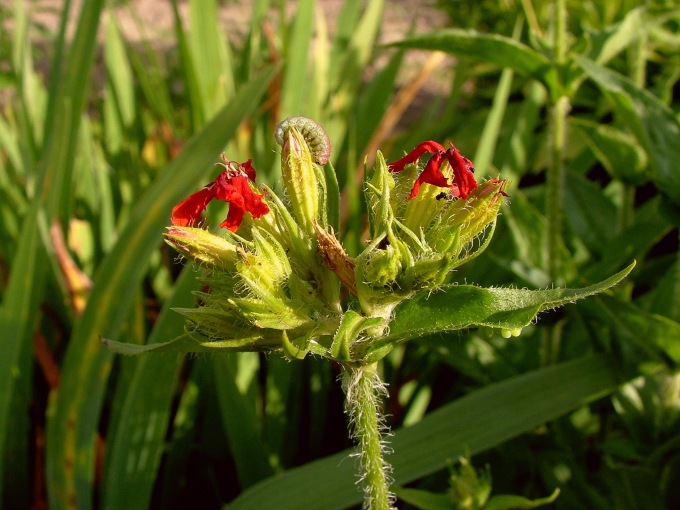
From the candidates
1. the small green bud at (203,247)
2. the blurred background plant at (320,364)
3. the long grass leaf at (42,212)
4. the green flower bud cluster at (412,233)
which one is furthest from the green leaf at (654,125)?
the long grass leaf at (42,212)

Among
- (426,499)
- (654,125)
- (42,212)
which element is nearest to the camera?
(426,499)

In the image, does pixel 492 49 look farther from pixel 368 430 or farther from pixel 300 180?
pixel 368 430

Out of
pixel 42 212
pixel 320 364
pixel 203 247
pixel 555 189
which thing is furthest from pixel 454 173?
pixel 42 212

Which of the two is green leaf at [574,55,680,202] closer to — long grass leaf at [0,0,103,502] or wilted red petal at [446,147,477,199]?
wilted red petal at [446,147,477,199]

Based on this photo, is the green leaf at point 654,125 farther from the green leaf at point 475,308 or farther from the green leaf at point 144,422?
the green leaf at point 144,422

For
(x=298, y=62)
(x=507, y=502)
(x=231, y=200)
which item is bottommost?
(x=507, y=502)

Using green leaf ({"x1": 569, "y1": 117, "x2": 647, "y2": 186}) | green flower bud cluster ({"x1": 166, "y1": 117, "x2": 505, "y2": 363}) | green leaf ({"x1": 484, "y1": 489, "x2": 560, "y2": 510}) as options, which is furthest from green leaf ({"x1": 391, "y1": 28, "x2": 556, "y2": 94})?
green leaf ({"x1": 484, "y1": 489, "x2": 560, "y2": 510})
